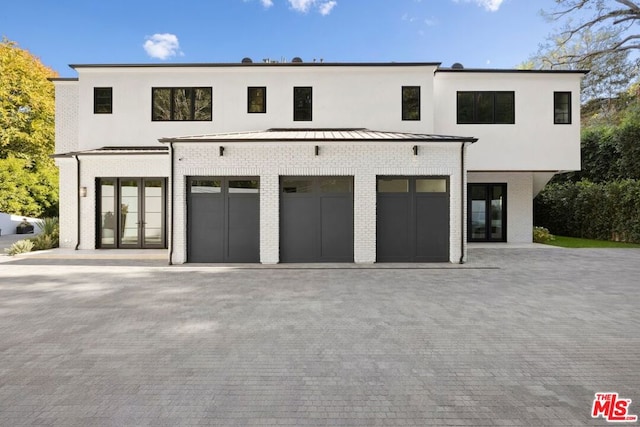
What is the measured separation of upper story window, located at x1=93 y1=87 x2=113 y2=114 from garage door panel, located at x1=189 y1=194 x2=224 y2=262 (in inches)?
283

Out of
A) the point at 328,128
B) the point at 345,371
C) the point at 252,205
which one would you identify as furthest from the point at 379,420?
the point at 328,128

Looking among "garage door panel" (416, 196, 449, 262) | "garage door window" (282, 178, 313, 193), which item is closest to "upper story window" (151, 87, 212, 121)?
"garage door window" (282, 178, 313, 193)

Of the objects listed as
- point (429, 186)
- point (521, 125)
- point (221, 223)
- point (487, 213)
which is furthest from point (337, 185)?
point (487, 213)

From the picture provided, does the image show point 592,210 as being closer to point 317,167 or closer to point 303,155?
A: point 317,167

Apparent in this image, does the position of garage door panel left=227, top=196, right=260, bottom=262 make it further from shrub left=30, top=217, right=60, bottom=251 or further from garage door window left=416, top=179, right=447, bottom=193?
shrub left=30, top=217, right=60, bottom=251

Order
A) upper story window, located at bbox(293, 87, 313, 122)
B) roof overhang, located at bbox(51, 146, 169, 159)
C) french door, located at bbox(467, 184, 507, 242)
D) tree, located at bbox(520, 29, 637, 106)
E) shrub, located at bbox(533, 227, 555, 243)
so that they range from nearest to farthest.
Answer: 1. roof overhang, located at bbox(51, 146, 169, 159)
2. upper story window, located at bbox(293, 87, 313, 122)
3. french door, located at bbox(467, 184, 507, 242)
4. shrub, located at bbox(533, 227, 555, 243)
5. tree, located at bbox(520, 29, 637, 106)

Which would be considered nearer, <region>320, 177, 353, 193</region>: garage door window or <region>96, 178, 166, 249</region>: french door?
<region>320, 177, 353, 193</region>: garage door window

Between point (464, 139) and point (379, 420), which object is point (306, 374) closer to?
point (379, 420)

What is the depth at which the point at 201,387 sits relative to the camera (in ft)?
11.9

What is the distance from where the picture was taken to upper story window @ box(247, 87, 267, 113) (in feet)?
48.2

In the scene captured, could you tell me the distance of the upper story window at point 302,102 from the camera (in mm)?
14672

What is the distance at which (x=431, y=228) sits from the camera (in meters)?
11.3

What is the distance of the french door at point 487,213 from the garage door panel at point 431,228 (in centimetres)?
663

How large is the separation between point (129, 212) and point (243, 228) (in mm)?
5847
